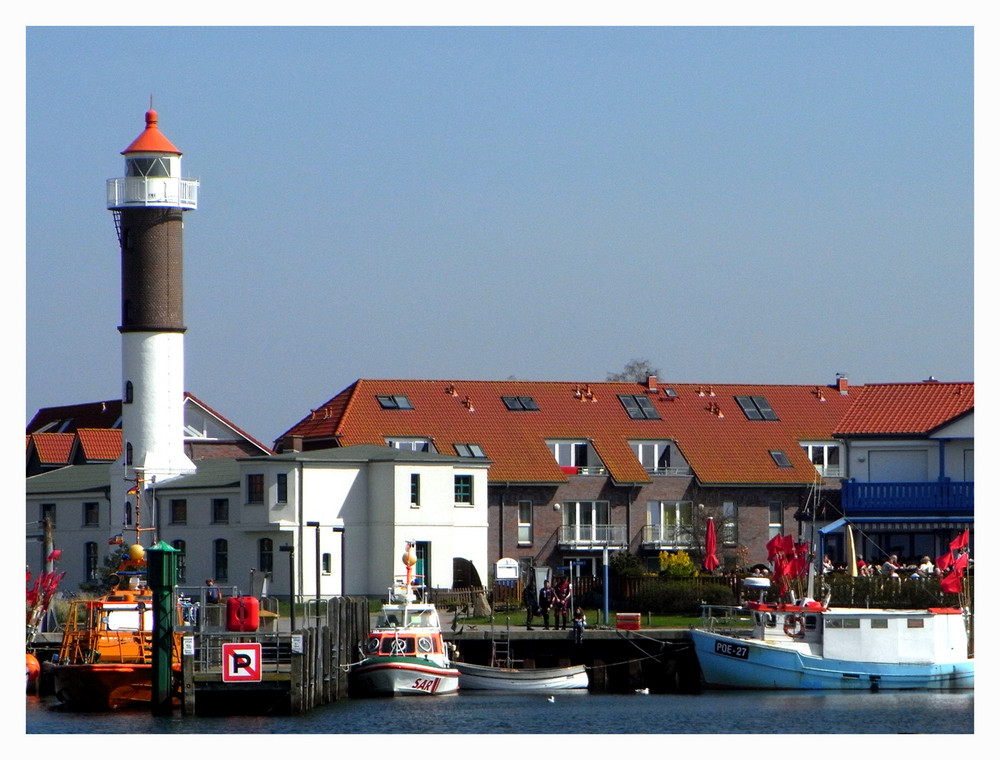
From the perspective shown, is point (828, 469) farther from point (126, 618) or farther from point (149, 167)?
point (126, 618)

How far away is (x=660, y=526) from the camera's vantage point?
7300 centimetres

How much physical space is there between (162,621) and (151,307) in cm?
3201

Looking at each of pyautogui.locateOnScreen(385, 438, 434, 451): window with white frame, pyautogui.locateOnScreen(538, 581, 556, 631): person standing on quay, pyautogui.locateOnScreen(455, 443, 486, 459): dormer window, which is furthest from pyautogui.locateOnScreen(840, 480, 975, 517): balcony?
pyautogui.locateOnScreen(385, 438, 434, 451): window with white frame

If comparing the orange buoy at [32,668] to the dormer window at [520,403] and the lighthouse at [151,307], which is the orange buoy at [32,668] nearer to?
the lighthouse at [151,307]

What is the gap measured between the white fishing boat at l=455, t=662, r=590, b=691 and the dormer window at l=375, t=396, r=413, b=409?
28246mm

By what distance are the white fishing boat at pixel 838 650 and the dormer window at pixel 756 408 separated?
97.3 feet

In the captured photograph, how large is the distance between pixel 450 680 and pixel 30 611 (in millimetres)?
10395

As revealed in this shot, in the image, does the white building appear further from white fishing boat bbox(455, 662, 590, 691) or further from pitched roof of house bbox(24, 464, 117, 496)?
white fishing boat bbox(455, 662, 590, 691)

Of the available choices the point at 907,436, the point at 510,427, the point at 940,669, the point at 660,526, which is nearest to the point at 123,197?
the point at 510,427

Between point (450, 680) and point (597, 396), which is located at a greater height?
point (597, 396)

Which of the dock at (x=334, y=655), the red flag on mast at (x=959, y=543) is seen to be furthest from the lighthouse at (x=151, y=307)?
the red flag on mast at (x=959, y=543)

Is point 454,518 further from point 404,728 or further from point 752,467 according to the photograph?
point 404,728

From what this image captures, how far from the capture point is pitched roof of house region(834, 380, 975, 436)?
199 ft

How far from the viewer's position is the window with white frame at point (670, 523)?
2849 inches
